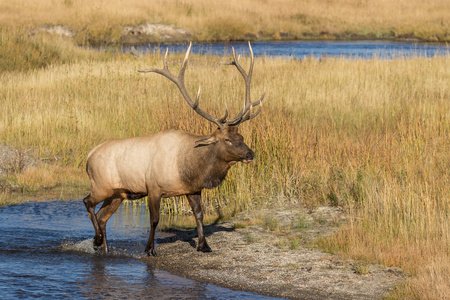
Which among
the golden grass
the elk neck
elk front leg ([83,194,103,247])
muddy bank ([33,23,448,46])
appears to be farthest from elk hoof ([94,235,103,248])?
the golden grass

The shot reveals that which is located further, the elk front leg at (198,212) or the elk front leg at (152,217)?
the elk front leg at (198,212)

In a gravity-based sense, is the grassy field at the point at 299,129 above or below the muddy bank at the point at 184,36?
below

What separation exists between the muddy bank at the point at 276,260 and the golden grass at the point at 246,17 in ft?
102

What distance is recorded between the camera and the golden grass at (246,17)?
4159cm

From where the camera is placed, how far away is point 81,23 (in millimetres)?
41188

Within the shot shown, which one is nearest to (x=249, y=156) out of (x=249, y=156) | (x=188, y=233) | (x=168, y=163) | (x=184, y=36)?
(x=249, y=156)

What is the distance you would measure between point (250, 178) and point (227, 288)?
3826mm

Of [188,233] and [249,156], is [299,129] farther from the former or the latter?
[249,156]

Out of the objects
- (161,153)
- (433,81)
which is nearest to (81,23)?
(433,81)

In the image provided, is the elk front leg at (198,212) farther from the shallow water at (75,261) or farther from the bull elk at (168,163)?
the shallow water at (75,261)

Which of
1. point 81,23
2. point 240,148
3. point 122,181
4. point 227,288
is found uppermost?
point 81,23

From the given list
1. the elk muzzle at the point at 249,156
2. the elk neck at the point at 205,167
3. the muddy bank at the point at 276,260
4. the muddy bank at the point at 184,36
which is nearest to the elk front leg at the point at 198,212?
the muddy bank at the point at 276,260

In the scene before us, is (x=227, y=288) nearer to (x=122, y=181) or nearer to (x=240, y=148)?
(x=240, y=148)

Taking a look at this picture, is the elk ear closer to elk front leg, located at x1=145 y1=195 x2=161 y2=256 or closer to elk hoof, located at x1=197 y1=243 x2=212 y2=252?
elk front leg, located at x1=145 y1=195 x2=161 y2=256
